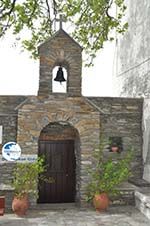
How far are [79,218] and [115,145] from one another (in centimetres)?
317

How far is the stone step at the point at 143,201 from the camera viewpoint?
9142 mm

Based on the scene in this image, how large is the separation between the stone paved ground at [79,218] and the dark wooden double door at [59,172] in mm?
1450

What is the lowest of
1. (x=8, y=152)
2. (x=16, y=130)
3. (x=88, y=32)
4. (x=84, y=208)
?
(x=84, y=208)

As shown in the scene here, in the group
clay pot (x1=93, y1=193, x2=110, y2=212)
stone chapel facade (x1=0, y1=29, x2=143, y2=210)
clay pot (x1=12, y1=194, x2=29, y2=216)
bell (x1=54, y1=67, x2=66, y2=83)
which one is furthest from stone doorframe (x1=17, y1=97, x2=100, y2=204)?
clay pot (x1=12, y1=194, x2=29, y2=216)

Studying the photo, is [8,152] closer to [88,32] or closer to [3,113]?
[3,113]

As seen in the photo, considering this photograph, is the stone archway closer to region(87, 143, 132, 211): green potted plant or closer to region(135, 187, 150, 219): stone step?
region(87, 143, 132, 211): green potted plant

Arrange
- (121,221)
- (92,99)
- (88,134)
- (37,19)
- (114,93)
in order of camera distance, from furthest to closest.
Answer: (114,93) < (37,19) < (92,99) < (88,134) < (121,221)

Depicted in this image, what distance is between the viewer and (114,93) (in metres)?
15.8

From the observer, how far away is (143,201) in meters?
9.41

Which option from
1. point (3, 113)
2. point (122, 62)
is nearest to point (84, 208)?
point (3, 113)

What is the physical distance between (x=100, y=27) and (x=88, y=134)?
4871 mm

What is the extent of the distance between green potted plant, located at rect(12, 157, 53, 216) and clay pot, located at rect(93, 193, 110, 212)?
1.83 metres

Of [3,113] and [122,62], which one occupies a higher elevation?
[122,62]

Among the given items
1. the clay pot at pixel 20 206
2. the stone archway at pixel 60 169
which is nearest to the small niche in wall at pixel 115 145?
the stone archway at pixel 60 169
